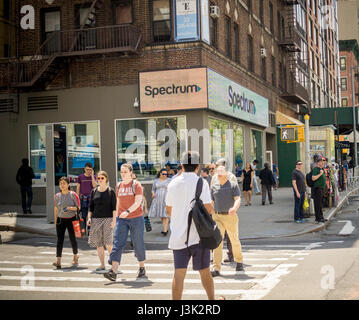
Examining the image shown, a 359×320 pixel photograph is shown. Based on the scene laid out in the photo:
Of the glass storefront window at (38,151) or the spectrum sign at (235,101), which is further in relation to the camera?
the glass storefront window at (38,151)

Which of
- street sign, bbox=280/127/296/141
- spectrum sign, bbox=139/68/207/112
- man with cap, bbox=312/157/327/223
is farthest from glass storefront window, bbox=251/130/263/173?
man with cap, bbox=312/157/327/223

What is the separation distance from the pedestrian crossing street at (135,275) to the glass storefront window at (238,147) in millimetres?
14493

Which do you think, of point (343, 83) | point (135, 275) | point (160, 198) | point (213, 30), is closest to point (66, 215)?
point (135, 275)

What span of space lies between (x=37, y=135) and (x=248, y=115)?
35.6 feet

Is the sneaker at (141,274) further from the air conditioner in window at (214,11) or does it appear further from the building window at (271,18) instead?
the building window at (271,18)

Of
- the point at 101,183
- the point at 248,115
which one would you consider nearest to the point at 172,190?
the point at 101,183

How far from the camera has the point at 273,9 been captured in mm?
34406

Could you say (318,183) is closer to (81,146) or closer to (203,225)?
Answer: (203,225)

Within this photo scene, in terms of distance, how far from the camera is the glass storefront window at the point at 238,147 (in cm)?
2585

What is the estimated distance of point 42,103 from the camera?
73.4ft

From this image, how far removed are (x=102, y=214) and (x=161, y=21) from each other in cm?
1384

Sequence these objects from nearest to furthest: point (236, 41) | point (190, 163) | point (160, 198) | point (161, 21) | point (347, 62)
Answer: point (190, 163) < point (160, 198) < point (161, 21) < point (236, 41) < point (347, 62)

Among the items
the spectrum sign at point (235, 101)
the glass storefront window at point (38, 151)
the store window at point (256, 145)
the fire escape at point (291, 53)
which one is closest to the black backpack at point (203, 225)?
the spectrum sign at point (235, 101)

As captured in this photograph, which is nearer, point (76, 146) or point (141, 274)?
point (141, 274)
